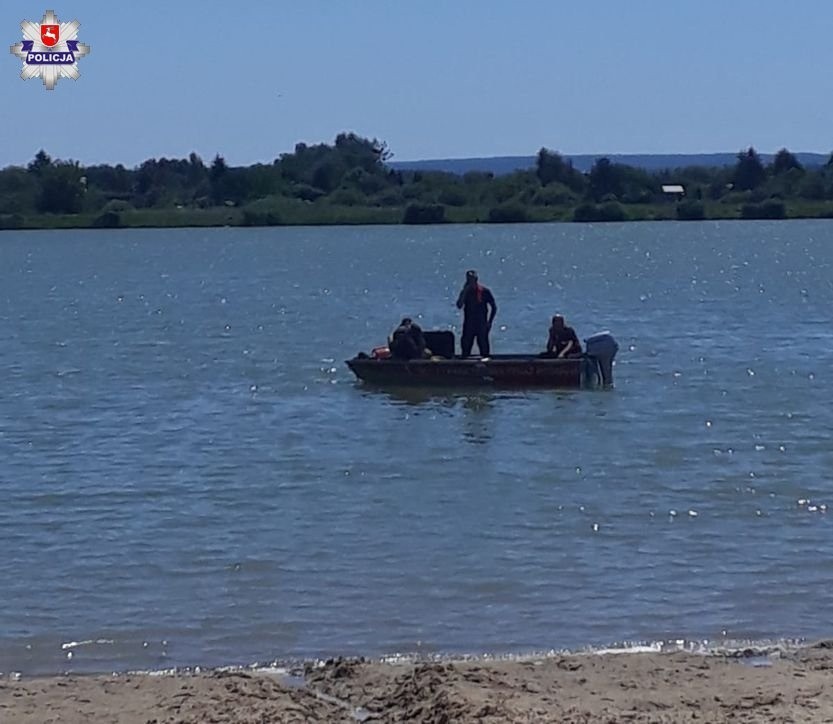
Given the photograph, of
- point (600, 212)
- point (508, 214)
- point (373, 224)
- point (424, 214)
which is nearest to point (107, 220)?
point (373, 224)

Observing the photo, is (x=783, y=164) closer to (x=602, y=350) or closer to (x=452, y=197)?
(x=452, y=197)

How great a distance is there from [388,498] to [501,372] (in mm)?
6940

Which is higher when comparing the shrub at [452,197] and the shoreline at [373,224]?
the shrub at [452,197]

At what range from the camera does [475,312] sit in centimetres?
2252

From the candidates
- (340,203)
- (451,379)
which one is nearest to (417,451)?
(451,379)

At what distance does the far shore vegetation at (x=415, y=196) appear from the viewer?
11312 centimetres

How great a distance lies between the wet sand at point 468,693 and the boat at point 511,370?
1220cm

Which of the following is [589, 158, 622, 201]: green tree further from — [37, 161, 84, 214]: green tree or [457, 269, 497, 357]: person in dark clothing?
[457, 269, 497, 357]: person in dark clothing

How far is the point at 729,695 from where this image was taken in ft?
28.9

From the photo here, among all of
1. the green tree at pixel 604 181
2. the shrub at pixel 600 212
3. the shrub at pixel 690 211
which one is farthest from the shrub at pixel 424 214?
the shrub at pixel 690 211

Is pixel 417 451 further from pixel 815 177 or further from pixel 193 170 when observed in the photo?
pixel 193 170

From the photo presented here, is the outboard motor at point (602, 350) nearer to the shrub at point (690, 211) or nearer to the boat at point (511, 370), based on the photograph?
the boat at point (511, 370)

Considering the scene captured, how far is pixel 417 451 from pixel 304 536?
4.79 m

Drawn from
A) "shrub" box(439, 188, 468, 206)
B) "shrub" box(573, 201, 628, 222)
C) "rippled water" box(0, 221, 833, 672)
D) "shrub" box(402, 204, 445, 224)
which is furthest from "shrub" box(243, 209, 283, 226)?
"rippled water" box(0, 221, 833, 672)
